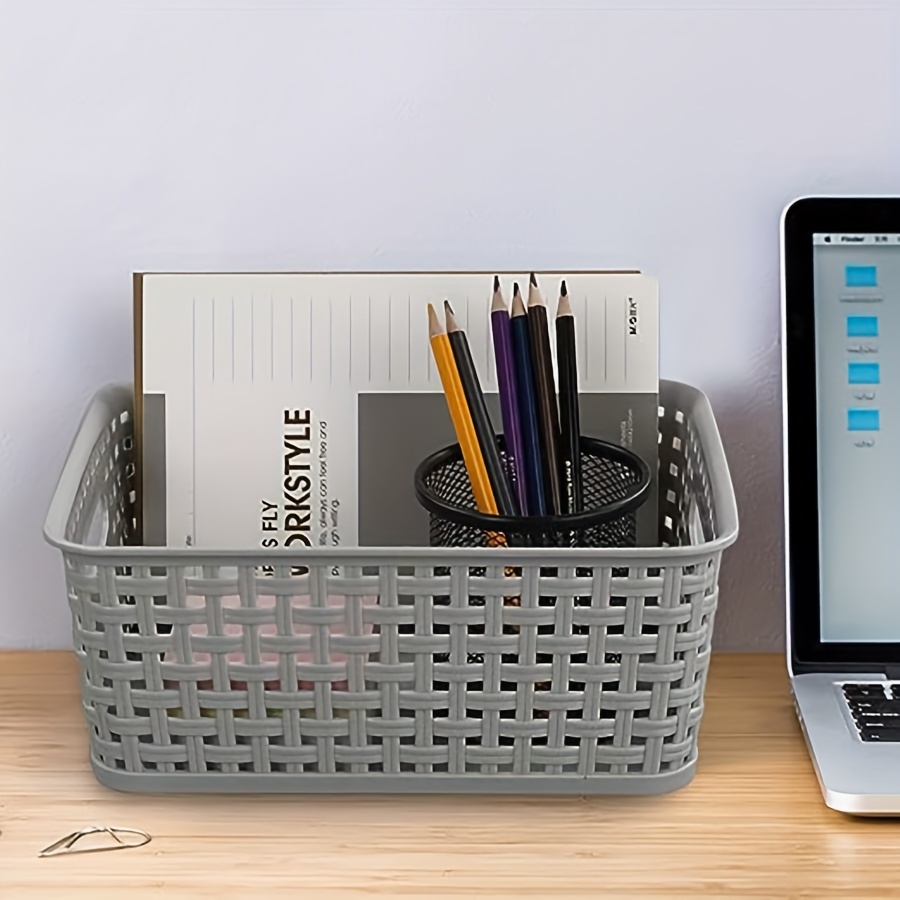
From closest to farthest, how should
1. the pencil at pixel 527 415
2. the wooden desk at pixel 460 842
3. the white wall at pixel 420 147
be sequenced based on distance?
the wooden desk at pixel 460 842 → the pencil at pixel 527 415 → the white wall at pixel 420 147

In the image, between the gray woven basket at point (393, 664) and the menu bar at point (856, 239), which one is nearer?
the gray woven basket at point (393, 664)

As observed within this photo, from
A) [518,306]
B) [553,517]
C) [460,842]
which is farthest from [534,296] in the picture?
[460,842]

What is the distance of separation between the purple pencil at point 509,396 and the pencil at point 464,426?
2cm

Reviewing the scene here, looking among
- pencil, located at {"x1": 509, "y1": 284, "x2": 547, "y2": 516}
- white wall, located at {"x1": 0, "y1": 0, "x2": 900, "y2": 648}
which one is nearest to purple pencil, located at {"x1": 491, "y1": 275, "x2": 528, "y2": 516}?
pencil, located at {"x1": 509, "y1": 284, "x2": 547, "y2": 516}

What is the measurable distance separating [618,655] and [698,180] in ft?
1.02

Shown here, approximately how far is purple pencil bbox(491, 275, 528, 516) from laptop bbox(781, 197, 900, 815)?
6.2 inches

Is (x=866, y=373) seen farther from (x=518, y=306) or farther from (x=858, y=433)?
(x=518, y=306)

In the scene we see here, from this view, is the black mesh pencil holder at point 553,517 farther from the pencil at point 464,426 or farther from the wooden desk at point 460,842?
the wooden desk at point 460,842

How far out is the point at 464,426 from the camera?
1.93ft

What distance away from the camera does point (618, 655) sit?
0.54 metres

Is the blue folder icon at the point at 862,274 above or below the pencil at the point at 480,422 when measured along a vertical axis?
above

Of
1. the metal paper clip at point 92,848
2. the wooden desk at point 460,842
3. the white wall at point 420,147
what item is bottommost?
the wooden desk at point 460,842

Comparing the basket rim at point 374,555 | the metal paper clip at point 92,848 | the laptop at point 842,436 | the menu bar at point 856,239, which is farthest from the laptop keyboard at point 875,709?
the metal paper clip at point 92,848

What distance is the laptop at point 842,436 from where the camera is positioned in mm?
648
